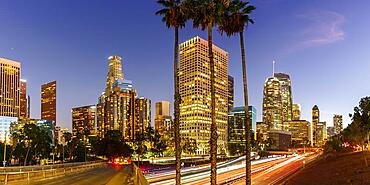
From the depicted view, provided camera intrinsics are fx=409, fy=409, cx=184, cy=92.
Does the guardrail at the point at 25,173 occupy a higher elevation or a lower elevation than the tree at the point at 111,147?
higher

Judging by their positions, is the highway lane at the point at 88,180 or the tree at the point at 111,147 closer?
the highway lane at the point at 88,180

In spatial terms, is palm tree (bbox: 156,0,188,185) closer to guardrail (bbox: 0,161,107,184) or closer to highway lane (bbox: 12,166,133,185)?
highway lane (bbox: 12,166,133,185)

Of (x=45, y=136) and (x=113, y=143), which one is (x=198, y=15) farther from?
(x=113, y=143)

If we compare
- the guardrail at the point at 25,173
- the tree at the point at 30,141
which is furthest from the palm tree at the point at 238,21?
the tree at the point at 30,141

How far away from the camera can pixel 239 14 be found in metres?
34.5

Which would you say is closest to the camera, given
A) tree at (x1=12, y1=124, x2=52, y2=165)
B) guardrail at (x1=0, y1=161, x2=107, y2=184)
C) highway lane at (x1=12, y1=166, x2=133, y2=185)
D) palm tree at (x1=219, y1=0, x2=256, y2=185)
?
palm tree at (x1=219, y1=0, x2=256, y2=185)

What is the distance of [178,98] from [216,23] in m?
7.06

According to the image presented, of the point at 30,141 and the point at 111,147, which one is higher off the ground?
the point at 30,141

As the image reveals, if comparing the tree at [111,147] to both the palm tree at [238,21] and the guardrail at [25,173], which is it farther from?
the palm tree at [238,21]

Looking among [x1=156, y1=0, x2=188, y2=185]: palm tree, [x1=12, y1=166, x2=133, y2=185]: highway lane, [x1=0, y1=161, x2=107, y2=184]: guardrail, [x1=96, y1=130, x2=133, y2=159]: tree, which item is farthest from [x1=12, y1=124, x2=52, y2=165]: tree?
[x1=156, y1=0, x2=188, y2=185]: palm tree

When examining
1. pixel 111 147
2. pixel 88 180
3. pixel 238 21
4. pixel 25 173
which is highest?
pixel 238 21

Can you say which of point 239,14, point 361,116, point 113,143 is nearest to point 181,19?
point 239,14

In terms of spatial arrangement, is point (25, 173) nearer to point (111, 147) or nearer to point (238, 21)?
point (238, 21)

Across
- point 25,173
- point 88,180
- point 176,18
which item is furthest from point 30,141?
point 176,18
